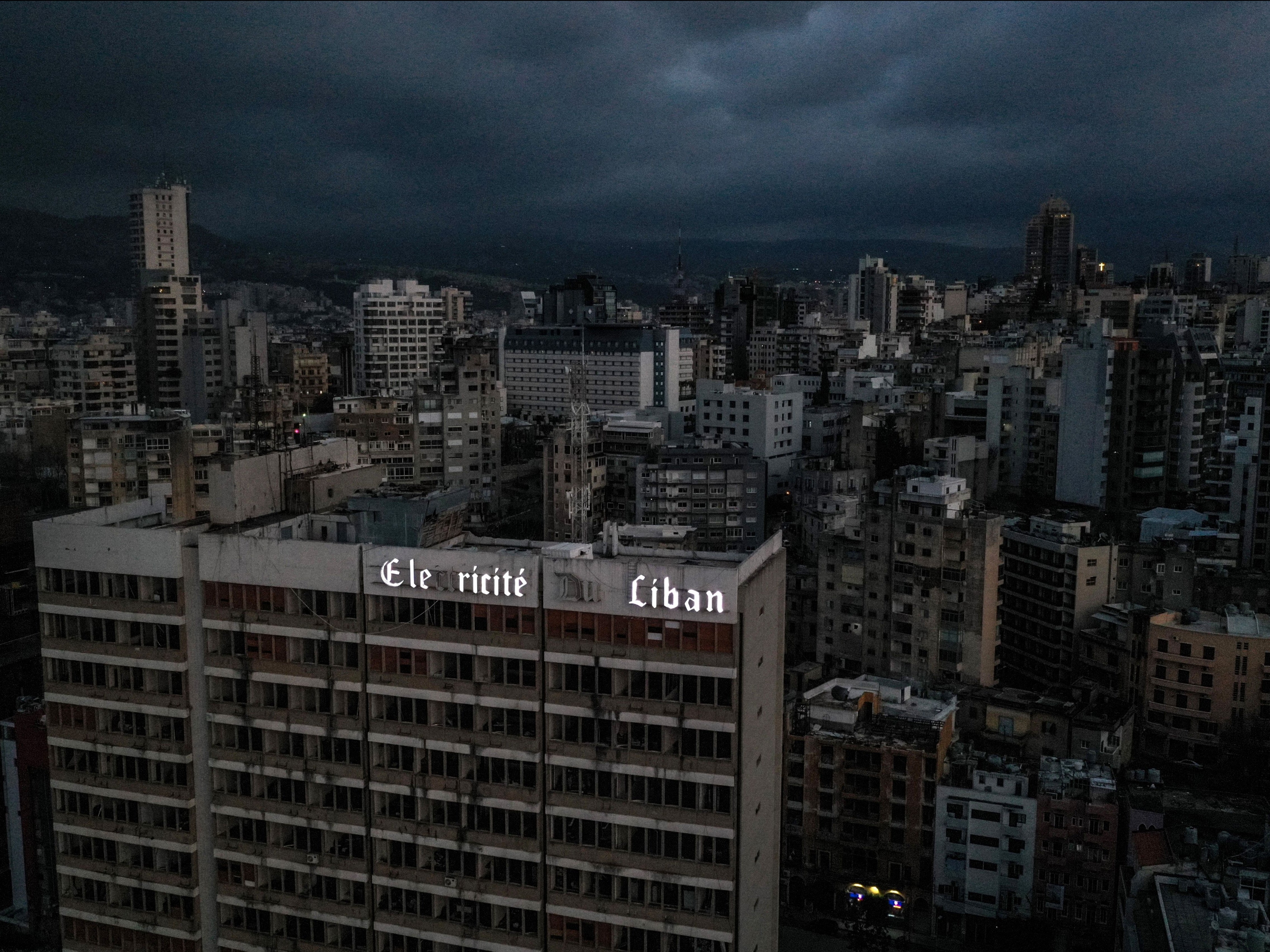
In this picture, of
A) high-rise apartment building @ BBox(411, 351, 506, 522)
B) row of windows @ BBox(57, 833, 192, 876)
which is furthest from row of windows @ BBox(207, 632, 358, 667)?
high-rise apartment building @ BBox(411, 351, 506, 522)

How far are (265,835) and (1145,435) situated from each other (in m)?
38.2

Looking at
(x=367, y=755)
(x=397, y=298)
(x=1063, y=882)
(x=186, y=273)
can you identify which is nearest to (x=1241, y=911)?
(x=1063, y=882)

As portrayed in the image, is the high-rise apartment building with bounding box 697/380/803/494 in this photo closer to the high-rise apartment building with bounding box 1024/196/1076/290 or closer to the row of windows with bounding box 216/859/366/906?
the row of windows with bounding box 216/859/366/906

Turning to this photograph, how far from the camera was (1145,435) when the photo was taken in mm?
43219

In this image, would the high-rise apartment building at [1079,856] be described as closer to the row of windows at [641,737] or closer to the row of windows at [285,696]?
the row of windows at [641,737]

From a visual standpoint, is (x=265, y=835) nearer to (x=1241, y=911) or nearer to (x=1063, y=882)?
(x=1241, y=911)

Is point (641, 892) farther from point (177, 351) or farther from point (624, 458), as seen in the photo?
point (177, 351)

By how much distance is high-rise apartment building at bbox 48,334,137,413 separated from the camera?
2356 inches

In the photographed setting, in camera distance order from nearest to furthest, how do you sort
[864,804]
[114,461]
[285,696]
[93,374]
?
[285,696] < [864,804] < [114,461] < [93,374]

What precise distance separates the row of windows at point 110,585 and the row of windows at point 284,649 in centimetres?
79

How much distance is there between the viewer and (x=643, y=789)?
12328 mm

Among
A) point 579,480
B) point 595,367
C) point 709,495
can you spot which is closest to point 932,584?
point 709,495

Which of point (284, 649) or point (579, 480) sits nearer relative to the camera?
point (284, 649)

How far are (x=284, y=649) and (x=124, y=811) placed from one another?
127 inches
